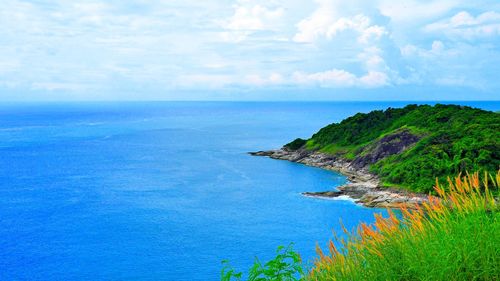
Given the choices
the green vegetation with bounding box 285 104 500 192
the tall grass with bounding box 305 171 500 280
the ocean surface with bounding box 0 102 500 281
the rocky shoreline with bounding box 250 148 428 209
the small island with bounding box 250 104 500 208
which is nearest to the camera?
the tall grass with bounding box 305 171 500 280

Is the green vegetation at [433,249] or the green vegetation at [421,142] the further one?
the green vegetation at [421,142]

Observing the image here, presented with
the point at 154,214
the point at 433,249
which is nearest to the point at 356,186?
the point at 154,214

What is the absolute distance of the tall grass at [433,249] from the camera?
797cm

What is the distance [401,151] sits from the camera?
298 feet

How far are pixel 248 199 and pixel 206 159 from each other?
45817mm

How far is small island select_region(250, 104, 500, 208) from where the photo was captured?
7238cm

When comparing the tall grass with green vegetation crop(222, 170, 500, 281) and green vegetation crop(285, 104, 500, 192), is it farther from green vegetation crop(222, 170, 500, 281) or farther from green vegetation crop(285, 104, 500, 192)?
green vegetation crop(285, 104, 500, 192)

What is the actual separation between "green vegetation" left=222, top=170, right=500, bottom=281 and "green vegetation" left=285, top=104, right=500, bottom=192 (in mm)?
47008

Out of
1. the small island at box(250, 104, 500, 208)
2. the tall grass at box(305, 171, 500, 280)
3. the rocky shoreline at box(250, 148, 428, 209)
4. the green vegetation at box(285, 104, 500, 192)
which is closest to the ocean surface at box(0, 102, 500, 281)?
the rocky shoreline at box(250, 148, 428, 209)

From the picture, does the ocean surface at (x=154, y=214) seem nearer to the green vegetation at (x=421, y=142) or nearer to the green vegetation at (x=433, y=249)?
the green vegetation at (x=421, y=142)

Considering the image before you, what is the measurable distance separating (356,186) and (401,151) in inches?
570

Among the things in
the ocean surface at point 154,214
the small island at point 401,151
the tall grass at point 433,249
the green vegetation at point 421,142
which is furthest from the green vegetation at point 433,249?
the green vegetation at point 421,142

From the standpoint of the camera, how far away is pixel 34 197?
8675cm

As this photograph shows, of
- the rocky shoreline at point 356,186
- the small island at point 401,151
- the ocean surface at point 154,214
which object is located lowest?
the ocean surface at point 154,214
